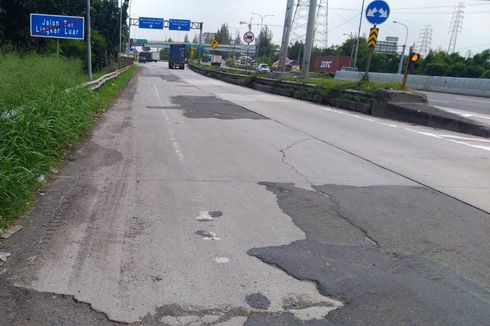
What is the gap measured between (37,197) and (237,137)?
5729mm

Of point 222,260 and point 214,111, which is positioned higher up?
point 222,260

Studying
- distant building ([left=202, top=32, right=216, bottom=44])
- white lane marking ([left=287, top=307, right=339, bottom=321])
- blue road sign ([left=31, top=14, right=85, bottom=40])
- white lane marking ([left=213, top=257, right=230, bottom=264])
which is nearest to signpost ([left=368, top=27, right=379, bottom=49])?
blue road sign ([left=31, top=14, right=85, bottom=40])

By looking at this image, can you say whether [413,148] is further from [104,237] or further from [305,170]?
[104,237]

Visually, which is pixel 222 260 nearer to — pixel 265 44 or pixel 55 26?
pixel 55 26

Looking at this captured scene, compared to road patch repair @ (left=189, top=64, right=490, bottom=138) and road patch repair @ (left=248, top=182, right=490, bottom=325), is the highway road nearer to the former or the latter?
road patch repair @ (left=189, top=64, right=490, bottom=138)

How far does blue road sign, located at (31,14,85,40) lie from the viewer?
17.7 meters

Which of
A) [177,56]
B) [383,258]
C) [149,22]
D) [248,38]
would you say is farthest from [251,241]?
[177,56]

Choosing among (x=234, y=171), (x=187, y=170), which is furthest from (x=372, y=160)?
(x=187, y=170)

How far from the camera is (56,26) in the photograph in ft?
58.6

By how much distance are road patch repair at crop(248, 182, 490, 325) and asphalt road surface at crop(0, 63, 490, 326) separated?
0.02m

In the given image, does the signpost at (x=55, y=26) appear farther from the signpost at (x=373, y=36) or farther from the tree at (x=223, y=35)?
the tree at (x=223, y=35)

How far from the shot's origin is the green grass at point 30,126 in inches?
213

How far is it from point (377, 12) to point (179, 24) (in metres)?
60.6

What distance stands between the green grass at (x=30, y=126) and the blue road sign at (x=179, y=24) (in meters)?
63.7
